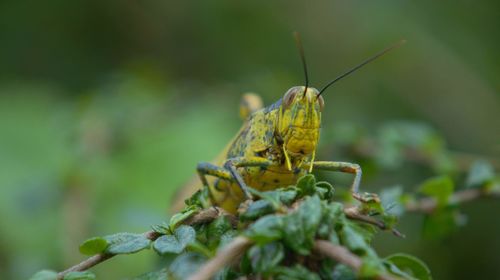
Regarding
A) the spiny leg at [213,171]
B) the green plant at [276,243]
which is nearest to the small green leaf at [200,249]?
the green plant at [276,243]

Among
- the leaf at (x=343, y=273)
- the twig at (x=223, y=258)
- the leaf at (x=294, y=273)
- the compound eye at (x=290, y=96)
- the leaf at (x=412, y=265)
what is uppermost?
the compound eye at (x=290, y=96)

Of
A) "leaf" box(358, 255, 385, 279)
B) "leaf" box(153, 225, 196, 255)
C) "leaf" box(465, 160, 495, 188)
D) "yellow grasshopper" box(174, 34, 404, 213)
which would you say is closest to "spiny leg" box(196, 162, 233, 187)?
"yellow grasshopper" box(174, 34, 404, 213)

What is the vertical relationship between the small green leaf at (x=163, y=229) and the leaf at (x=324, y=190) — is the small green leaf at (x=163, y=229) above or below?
above

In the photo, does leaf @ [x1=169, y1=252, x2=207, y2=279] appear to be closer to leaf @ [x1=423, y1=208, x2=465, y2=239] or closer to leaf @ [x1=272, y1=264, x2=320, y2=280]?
leaf @ [x1=272, y1=264, x2=320, y2=280]

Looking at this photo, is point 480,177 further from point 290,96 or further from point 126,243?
point 126,243

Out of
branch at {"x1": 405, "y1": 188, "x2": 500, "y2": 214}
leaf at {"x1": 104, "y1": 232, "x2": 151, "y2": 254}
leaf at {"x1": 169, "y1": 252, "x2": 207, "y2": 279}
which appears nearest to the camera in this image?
leaf at {"x1": 169, "y1": 252, "x2": 207, "y2": 279}

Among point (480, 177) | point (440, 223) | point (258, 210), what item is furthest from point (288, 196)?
point (480, 177)

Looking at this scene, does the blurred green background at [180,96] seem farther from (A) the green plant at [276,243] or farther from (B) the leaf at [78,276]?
(B) the leaf at [78,276]
